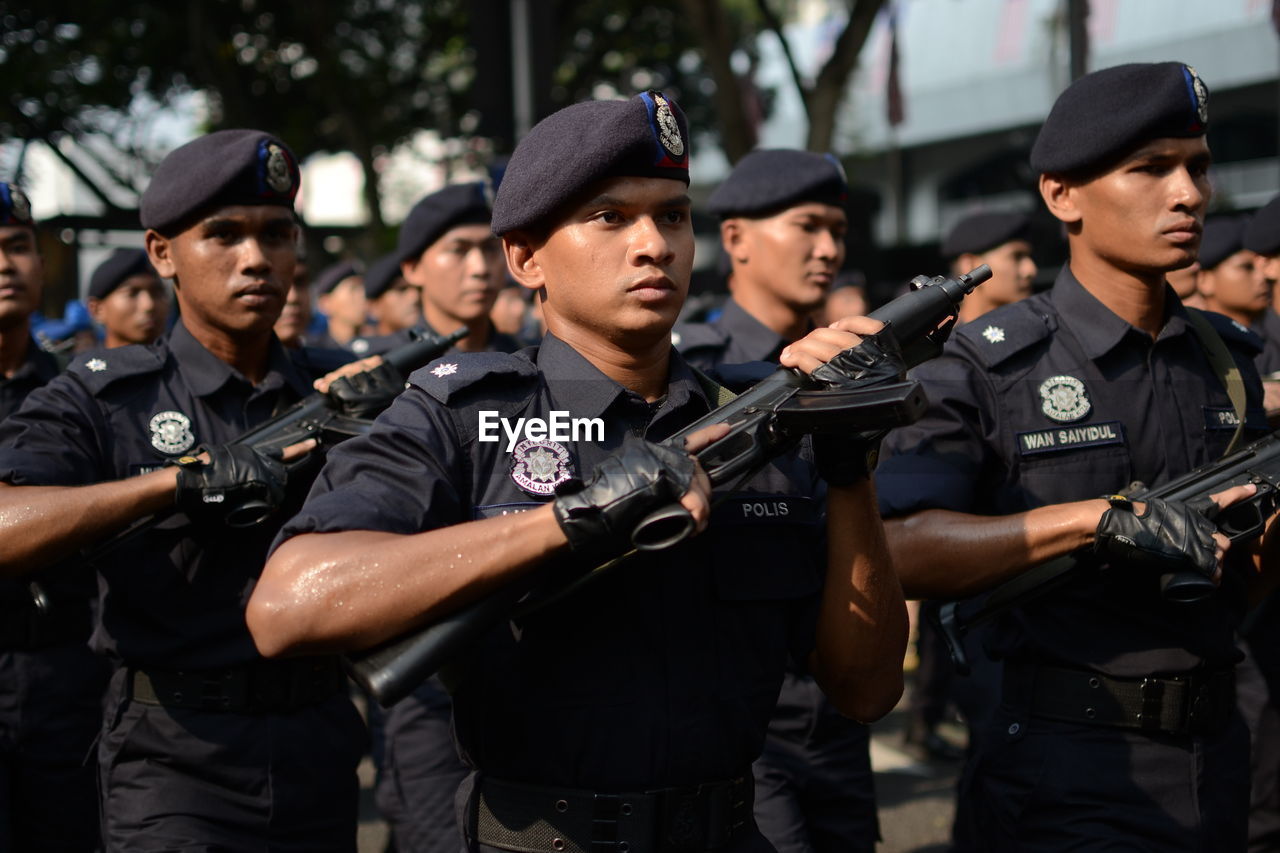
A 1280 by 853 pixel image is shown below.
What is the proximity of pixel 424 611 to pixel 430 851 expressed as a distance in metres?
3.20

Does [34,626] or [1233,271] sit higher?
[1233,271]

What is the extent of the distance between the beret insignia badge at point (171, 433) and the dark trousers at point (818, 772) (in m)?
1.94

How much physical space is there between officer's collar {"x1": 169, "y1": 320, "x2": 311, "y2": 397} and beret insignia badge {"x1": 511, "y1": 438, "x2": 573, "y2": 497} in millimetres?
1777

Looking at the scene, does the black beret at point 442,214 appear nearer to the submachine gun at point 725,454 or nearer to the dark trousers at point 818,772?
the dark trousers at point 818,772

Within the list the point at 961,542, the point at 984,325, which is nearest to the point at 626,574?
the point at 961,542

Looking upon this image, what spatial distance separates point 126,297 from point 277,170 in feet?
13.3

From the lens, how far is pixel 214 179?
4.02m

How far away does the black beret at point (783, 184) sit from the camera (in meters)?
5.54

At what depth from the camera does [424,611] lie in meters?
2.25

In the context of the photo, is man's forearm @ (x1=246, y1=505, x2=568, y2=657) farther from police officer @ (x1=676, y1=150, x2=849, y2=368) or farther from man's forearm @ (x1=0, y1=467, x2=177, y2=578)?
police officer @ (x1=676, y1=150, x2=849, y2=368)

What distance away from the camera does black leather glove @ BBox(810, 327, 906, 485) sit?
8.25ft

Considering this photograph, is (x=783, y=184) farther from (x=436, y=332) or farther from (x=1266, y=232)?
(x=1266, y=232)

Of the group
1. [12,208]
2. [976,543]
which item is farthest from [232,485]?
[12,208]

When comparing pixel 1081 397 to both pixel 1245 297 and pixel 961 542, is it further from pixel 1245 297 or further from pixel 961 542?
pixel 1245 297
